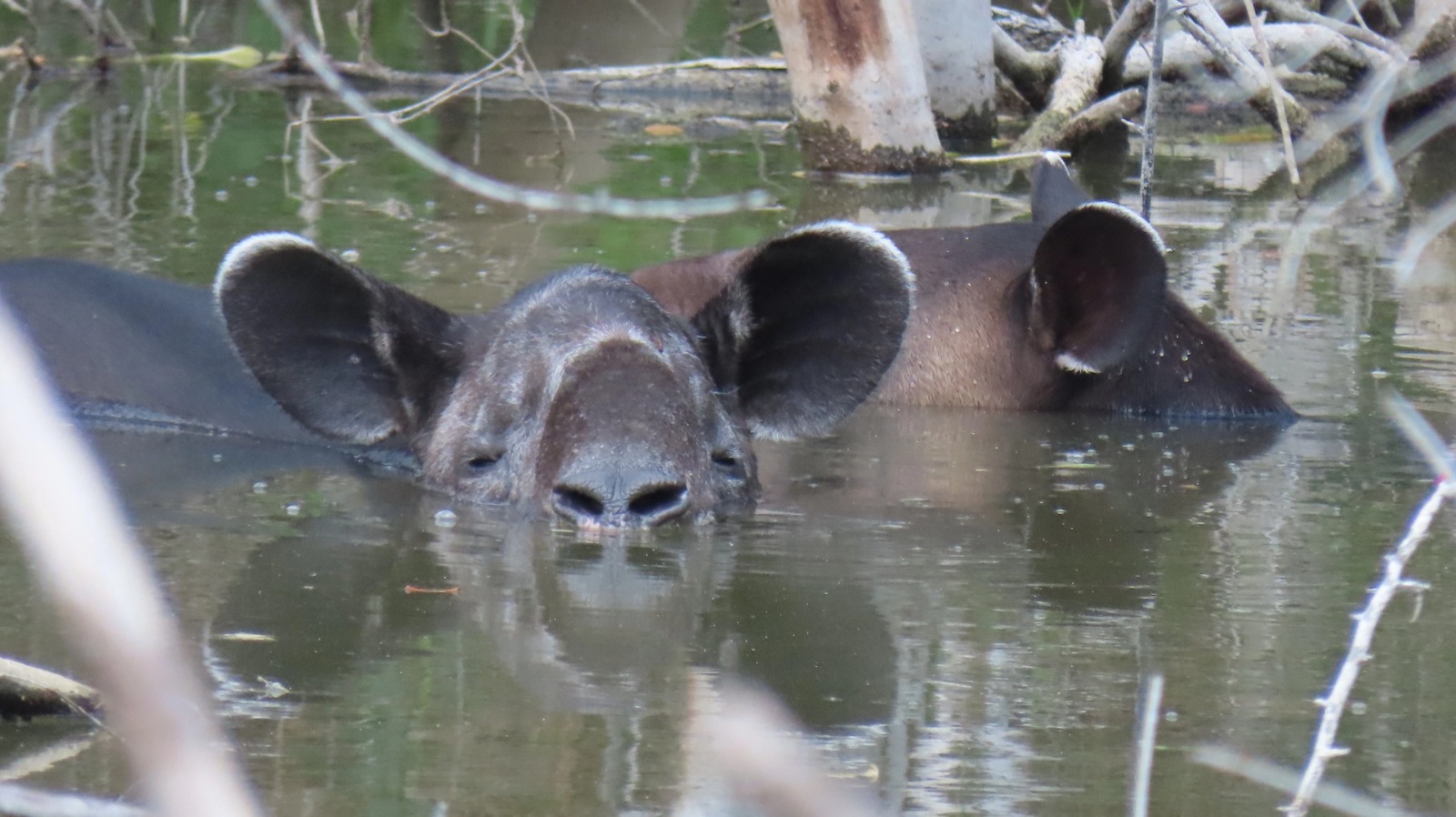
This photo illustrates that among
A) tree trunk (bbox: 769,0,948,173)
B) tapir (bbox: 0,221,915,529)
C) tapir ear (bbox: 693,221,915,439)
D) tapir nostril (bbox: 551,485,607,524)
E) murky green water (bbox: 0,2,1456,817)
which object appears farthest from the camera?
tree trunk (bbox: 769,0,948,173)

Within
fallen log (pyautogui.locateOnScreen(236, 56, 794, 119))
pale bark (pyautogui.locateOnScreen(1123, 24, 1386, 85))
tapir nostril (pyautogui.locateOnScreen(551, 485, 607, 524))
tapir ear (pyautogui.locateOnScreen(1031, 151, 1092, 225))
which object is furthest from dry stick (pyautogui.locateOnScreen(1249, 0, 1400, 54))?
tapir nostril (pyautogui.locateOnScreen(551, 485, 607, 524))

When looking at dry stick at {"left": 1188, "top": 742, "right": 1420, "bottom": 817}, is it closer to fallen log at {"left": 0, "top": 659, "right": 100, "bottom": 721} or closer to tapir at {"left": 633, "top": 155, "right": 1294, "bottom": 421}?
fallen log at {"left": 0, "top": 659, "right": 100, "bottom": 721}

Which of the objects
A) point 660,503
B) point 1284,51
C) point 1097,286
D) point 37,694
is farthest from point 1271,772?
point 1284,51

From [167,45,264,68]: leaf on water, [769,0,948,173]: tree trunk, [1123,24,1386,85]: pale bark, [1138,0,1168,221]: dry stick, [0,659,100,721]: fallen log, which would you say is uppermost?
[167,45,264,68]: leaf on water

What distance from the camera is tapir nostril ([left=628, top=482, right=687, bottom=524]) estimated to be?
4.67m

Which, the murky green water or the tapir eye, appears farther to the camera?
the tapir eye

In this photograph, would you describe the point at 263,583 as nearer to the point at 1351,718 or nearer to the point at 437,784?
the point at 437,784

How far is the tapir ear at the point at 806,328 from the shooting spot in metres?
5.32

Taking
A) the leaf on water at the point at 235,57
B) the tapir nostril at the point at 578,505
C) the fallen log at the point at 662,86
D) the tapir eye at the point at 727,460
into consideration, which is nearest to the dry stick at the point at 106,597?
the tapir nostril at the point at 578,505

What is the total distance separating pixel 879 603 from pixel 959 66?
28.4ft

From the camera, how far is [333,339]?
5414mm

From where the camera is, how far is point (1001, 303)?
739 cm

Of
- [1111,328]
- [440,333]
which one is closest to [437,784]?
[440,333]

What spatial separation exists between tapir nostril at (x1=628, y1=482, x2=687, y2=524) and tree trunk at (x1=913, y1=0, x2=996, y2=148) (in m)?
7.89
